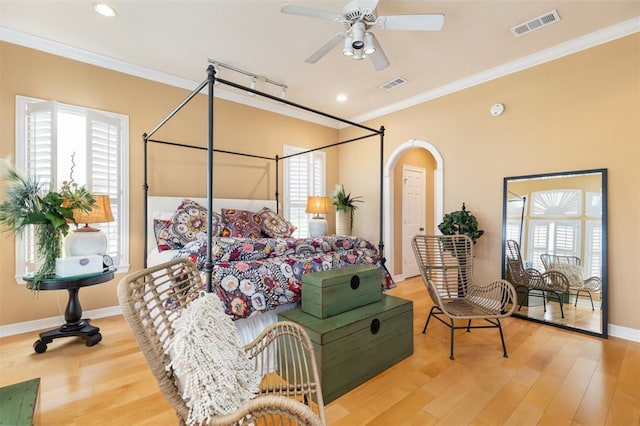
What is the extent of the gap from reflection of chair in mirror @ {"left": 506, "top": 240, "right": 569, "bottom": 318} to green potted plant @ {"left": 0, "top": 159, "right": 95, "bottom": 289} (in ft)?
15.0

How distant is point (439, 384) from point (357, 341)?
656 mm

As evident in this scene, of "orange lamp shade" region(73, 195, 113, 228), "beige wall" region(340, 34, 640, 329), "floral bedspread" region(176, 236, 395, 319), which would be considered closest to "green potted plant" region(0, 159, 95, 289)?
"orange lamp shade" region(73, 195, 113, 228)

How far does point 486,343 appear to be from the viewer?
8.82 ft

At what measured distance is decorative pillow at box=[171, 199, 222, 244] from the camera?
3.22 metres

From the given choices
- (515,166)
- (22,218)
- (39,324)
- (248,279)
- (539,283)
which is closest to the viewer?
(248,279)

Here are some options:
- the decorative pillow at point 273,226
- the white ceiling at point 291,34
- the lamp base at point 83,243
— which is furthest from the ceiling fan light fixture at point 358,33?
the lamp base at point 83,243

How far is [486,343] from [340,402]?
1.63m

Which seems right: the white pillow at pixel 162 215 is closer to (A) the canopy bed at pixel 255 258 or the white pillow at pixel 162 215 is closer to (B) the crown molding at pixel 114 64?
(A) the canopy bed at pixel 255 258

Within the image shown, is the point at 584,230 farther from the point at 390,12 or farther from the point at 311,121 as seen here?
the point at 311,121

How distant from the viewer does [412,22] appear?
2195 mm

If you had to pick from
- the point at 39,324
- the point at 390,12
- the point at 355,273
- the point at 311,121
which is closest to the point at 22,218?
the point at 39,324

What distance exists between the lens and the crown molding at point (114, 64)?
113 inches

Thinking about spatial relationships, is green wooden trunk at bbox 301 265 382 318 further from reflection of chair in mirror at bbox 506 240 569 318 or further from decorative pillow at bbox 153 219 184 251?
reflection of chair in mirror at bbox 506 240 569 318

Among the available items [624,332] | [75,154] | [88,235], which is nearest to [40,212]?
[88,235]
